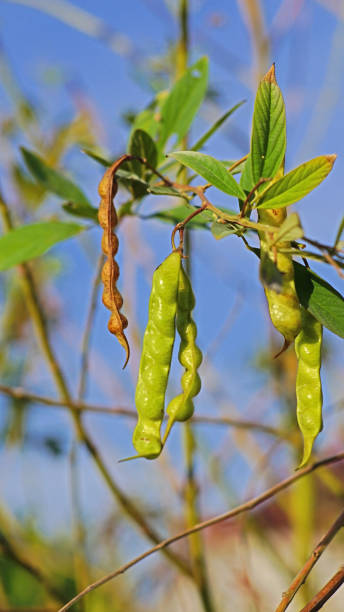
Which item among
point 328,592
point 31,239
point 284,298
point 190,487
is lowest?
point 328,592

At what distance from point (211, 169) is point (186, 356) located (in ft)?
0.36

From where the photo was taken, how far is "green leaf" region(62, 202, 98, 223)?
1.67ft

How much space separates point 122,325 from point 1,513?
95 centimetres

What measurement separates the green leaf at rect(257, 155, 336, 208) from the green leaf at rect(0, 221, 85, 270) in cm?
22

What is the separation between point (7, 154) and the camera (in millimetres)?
1386

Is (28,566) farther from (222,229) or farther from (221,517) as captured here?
(222,229)

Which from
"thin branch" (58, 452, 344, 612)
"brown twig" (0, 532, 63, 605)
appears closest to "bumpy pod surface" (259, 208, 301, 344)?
"thin branch" (58, 452, 344, 612)

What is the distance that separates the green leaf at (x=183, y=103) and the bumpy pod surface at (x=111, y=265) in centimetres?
16

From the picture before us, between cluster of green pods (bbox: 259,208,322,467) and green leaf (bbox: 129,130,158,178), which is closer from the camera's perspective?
cluster of green pods (bbox: 259,208,322,467)

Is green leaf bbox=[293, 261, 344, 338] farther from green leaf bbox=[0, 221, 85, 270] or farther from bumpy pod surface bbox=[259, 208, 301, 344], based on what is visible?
green leaf bbox=[0, 221, 85, 270]

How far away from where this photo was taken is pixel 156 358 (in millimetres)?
340

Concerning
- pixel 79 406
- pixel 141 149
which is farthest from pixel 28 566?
pixel 141 149

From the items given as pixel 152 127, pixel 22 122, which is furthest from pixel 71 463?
pixel 22 122

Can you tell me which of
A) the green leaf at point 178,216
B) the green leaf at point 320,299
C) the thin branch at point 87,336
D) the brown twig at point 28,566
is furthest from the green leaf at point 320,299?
the brown twig at point 28,566
